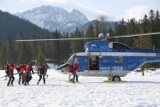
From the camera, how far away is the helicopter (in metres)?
26.2

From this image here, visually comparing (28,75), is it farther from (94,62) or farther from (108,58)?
(108,58)

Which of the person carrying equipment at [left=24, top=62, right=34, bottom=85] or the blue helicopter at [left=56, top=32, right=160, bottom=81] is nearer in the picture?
the person carrying equipment at [left=24, top=62, right=34, bottom=85]

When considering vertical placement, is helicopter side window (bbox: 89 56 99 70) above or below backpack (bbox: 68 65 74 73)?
above

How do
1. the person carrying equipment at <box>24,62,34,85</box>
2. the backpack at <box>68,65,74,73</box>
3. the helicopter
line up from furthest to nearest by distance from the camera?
the helicopter → the backpack at <box>68,65,74,73</box> → the person carrying equipment at <box>24,62,34,85</box>

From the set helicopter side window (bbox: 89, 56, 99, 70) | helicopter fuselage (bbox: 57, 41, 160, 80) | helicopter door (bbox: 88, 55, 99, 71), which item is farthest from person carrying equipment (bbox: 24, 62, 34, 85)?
helicopter side window (bbox: 89, 56, 99, 70)

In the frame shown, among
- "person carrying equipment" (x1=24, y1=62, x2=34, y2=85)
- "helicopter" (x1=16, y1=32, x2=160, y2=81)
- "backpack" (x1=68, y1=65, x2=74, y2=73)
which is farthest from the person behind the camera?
Answer: "helicopter" (x1=16, y1=32, x2=160, y2=81)

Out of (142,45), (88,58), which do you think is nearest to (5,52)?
(142,45)

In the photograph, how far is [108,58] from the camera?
26484 millimetres

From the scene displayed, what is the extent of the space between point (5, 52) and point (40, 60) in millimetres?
36594

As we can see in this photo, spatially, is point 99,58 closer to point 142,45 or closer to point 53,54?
point 142,45

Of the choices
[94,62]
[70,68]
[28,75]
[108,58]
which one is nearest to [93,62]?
[94,62]

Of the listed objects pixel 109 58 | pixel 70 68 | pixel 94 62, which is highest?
pixel 109 58

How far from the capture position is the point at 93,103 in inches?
510

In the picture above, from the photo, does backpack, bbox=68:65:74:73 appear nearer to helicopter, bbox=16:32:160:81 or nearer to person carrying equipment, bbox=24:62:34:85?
helicopter, bbox=16:32:160:81
